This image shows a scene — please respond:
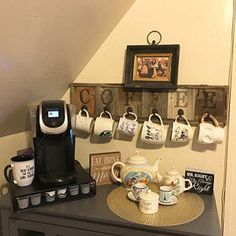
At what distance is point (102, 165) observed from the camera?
135cm

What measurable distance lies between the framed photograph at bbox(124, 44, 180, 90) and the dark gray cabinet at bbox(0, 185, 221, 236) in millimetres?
554

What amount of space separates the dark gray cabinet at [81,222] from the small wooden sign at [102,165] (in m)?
0.17

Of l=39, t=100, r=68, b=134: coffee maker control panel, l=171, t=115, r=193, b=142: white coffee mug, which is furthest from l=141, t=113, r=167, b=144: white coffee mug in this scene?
l=39, t=100, r=68, b=134: coffee maker control panel

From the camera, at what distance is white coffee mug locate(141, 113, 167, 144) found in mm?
1347

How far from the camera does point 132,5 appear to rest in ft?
4.52

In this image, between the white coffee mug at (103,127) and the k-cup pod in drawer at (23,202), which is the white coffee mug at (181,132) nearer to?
the white coffee mug at (103,127)

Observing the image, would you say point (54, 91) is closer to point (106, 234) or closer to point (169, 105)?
point (169, 105)

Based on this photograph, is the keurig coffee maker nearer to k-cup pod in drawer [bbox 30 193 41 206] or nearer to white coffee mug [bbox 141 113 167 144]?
k-cup pod in drawer [bbox 30 193 41 206]

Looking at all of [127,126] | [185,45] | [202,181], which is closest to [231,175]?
[202,181]

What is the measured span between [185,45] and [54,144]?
2.41ft

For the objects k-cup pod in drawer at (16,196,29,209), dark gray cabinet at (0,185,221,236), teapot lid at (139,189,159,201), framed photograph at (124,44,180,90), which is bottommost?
dark gray cabinet at (0,185,221,236)

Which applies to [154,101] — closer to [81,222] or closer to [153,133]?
[153,133]

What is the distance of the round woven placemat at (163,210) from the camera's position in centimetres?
105

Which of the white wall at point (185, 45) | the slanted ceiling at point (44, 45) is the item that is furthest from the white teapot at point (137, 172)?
the slanted ceiling at point (44, 45)
